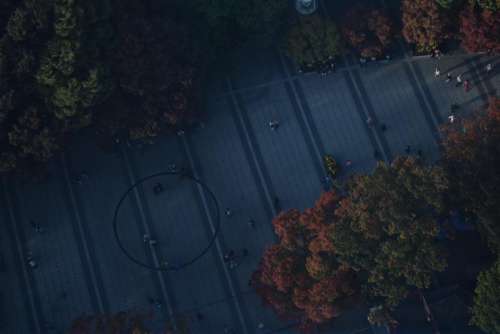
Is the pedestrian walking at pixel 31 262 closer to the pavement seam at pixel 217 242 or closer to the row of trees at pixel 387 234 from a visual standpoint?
the pavement seam at pixel 217 242

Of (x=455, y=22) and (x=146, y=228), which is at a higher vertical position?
(x=455, y=22)

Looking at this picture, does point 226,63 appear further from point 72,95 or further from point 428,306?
point 428,306

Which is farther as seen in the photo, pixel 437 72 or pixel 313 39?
pixel 437 72

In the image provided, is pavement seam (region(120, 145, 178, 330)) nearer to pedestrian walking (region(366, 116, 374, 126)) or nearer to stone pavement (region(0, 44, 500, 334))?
stone pavement (region(0, 44, 500, 334))

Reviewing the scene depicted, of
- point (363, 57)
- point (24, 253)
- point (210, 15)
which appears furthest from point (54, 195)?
point (363, 57)

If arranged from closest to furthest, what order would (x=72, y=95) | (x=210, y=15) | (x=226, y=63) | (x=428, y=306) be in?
(x=72, y=95)
(x=428, y=306)
(x=210, y=15)
(x=226, y=63)

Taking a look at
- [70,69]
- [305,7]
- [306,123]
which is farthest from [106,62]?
[305,7]

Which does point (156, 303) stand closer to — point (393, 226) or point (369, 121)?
point (393, 226)
